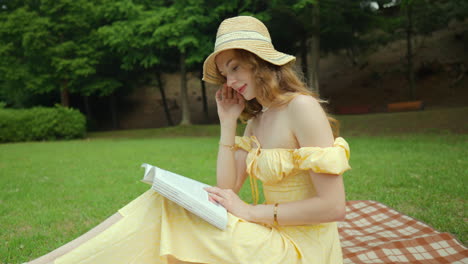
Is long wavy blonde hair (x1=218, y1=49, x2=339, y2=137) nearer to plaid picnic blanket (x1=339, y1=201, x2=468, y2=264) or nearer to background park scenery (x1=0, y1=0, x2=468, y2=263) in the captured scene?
background park scenery (x1=0, y1=0, x2=468, y2=263)

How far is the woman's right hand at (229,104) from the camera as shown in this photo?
7.63ft

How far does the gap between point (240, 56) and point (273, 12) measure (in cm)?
1639

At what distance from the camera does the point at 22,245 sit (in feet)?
12.3

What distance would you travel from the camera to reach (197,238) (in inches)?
66.2

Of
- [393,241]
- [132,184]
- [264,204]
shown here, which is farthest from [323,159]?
[132,184]

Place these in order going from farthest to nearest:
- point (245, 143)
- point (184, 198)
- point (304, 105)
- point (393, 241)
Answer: point (393, 241) → point (245, 143) → point (304, 105) → point (184, 198)

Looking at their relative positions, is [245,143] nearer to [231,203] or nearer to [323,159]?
[231,203]

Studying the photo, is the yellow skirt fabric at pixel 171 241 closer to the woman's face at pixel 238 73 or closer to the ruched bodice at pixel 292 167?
the ruched bodice at pixel 292 167

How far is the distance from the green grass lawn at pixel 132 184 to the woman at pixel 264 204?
2311 mm

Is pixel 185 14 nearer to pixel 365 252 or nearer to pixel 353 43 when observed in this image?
A: pixel 353 43

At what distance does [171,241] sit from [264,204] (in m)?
0.52

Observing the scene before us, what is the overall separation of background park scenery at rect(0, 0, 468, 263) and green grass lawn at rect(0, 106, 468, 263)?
3 cm

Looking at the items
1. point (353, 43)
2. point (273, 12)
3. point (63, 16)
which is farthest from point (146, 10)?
point (353, 43)

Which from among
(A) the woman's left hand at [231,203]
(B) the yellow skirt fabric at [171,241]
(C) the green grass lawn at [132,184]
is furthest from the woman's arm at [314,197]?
(C) the green grass lawn at [132,184]
